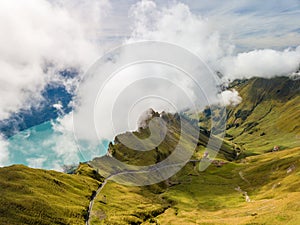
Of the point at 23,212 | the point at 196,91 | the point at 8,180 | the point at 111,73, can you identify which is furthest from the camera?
the point at 8,180

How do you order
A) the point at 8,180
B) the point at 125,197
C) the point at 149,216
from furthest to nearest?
the point at 125,197 < the point at 149,216 < the point at 8,180

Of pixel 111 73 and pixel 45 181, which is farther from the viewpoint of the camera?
pixel 45 181

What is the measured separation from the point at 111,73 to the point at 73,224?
4147 inches

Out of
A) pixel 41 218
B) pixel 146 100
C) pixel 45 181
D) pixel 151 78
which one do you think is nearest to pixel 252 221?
pixel 146 100

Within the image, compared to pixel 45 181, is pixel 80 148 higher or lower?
lower

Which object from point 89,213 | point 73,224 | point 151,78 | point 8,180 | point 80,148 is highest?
point 8,180

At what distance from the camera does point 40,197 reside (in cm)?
13700

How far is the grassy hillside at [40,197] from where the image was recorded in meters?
116

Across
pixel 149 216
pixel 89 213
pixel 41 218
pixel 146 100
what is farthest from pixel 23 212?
pixel 146 100

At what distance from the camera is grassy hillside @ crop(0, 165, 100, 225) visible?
116312 millimetres

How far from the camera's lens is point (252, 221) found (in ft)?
275

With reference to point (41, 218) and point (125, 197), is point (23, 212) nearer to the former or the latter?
point (41, 218)

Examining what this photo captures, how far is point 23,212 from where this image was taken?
117500 millimetres

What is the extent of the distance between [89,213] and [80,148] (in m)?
119
